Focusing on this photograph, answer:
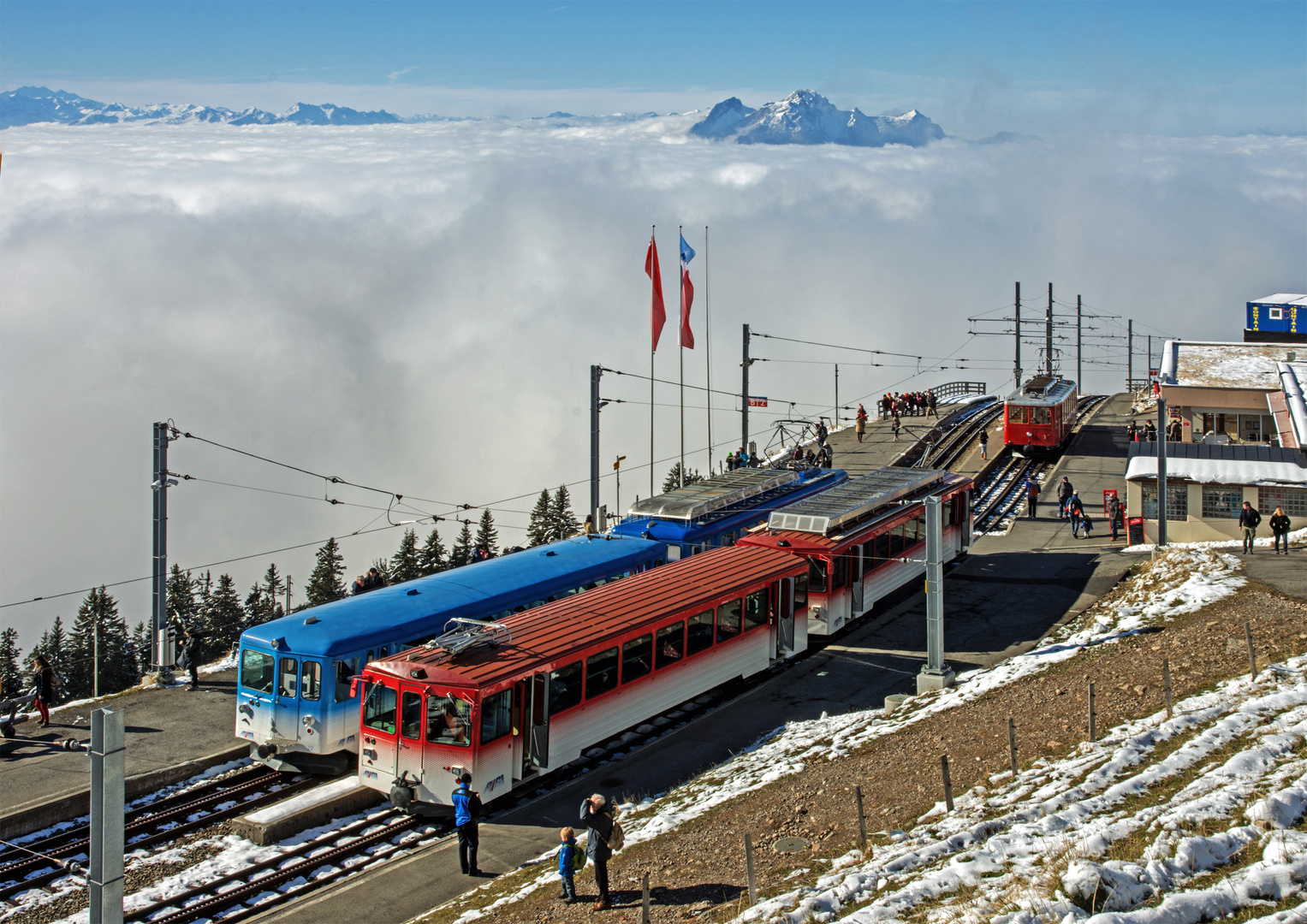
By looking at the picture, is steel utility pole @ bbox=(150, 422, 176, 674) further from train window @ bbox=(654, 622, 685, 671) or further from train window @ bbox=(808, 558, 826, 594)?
train window @ bbox=(808, 558, 826, 594)

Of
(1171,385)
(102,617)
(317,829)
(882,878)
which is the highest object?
(1171,385)

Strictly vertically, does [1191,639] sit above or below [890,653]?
above

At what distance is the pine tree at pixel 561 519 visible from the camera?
91.6 metres

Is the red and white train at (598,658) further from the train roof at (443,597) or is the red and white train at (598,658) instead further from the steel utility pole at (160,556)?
the steel utility pole at (160,556)

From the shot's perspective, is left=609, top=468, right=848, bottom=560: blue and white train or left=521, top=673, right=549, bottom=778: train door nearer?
left=521, top=673, right=549, bottom=778: train door

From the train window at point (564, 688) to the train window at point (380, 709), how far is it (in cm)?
277

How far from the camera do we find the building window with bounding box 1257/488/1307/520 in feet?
119

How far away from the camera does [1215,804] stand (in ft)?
43.3

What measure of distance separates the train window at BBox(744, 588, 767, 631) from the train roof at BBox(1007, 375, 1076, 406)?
102 ft

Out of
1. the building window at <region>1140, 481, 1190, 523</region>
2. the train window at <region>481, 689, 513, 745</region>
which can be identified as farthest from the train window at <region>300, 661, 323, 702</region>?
the building window at <region>1140, 481, 1190, 523</region>

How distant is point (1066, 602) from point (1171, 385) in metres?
→ 26.9

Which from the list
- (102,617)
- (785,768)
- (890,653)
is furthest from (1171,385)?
(102,617)

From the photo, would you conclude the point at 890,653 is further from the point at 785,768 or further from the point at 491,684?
the point at 491,684

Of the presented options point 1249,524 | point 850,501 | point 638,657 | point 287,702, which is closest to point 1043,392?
point 1249,524
